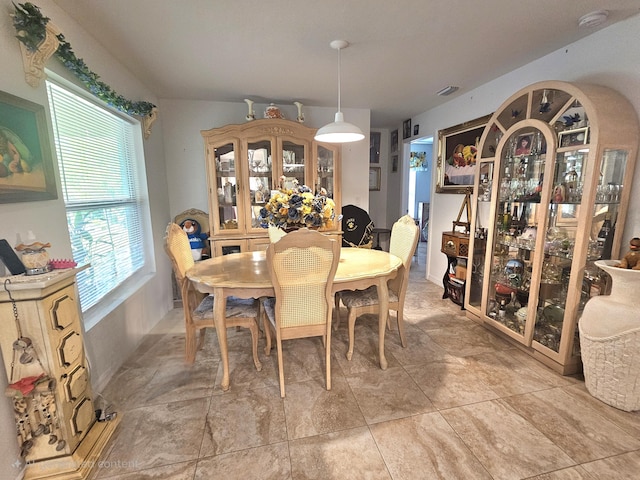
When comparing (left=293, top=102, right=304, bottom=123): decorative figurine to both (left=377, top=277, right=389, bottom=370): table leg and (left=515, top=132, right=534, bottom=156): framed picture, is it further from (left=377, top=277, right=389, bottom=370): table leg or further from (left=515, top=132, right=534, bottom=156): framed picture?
(left=377, top=277, right=389, bottom=370): table leg

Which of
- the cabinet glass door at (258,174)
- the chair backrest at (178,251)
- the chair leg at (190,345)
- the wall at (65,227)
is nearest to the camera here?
the wall at (65,227)

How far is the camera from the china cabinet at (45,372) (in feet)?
3.94

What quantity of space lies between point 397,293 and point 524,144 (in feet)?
5.23

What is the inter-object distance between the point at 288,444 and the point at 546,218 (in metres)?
2.25

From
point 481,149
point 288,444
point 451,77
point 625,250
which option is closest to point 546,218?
point 625,250

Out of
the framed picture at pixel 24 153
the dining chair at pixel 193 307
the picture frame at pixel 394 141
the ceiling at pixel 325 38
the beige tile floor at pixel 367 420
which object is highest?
the ceiling at pixel 325 38

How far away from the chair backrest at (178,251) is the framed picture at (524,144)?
9.16ft

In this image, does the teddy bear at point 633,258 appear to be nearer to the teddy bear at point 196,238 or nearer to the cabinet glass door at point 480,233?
the cabinet glass door at point 480,233

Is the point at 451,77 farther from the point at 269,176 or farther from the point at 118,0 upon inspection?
the point at 118,0

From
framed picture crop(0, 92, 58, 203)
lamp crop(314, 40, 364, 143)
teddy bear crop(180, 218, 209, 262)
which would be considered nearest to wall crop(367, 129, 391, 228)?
teddy bear crop(180, 218, 209, 262)

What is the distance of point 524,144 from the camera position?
93.9 inches

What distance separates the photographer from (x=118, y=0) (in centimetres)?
162

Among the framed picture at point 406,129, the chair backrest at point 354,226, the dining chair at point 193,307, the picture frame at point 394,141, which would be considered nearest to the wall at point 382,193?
the picture frame at point 394,141

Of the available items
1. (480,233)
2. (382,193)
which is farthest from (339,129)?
(382,193)
